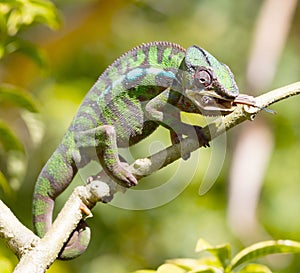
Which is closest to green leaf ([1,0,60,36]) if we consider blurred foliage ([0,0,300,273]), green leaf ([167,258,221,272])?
green leaf ([167,258,221,272])

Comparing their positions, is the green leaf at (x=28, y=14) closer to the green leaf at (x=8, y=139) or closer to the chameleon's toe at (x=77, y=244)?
the green leaf at (x=8, y=139)

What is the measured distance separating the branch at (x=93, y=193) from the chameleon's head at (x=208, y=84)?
0.06 m

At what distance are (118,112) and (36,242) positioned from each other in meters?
0.53

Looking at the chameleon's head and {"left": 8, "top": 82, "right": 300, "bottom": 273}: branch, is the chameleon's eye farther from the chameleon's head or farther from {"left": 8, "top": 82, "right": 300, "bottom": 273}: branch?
{"left": 8, "top": 82, "right": 300, "bottom": 273}: branch

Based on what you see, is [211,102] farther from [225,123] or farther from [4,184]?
[4,184]

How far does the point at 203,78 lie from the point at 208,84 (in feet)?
0.06

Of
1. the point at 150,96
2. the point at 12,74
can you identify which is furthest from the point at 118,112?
the point at 12,74

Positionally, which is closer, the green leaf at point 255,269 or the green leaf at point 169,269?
the green leaf at point 169,269

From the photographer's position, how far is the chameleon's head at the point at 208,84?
1.59 m

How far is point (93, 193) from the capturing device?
4.67 ft

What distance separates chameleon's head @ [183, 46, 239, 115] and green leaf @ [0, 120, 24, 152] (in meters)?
0.44

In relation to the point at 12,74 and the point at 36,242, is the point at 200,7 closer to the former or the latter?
the point at 12,74

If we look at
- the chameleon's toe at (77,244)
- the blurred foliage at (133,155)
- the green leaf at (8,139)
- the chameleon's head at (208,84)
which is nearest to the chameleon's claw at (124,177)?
the chameleon's toe at (77,244)

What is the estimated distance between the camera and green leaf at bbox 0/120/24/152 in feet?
6.10
